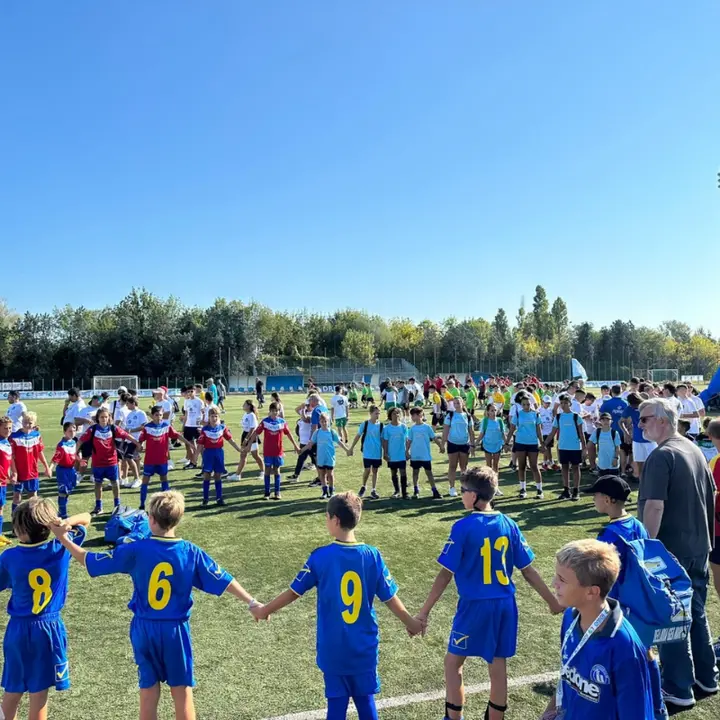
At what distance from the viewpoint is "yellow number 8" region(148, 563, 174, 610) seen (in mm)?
3584

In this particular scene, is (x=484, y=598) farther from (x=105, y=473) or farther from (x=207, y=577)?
(x=105, y=473)

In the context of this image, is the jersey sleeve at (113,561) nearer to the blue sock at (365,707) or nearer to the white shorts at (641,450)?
the blue sock at (365,707)

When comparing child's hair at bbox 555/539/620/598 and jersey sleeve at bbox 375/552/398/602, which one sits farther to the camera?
jersey sleeve at bbox 375/552/398/602

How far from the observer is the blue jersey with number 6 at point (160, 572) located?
3596 mm

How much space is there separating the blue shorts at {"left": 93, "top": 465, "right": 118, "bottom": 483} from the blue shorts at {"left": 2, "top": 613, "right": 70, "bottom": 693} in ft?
22.8

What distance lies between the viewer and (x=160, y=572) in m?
3.61

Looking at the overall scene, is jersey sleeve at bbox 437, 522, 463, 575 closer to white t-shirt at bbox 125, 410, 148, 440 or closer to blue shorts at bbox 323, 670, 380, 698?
blue shorts at bbox 323, 670, 380, 698

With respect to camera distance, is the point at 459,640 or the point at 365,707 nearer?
the point at 365,707

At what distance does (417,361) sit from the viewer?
291 feet

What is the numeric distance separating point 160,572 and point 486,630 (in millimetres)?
2115

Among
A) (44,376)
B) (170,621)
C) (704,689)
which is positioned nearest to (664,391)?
(704,689)

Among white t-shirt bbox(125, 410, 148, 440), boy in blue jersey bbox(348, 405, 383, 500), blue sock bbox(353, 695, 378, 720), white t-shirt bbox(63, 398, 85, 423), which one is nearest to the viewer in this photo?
blue sock bbox(353, 695, 378, 720)

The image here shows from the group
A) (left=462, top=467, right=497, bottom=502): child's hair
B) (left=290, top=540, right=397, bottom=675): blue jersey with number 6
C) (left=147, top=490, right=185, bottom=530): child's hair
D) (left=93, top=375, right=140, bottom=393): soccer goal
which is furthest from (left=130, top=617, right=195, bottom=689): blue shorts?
(left=93, top=375, right=140, bottom=393): soccer goal

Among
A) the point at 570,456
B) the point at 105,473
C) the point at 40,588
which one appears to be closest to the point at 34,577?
the point at 40,588
